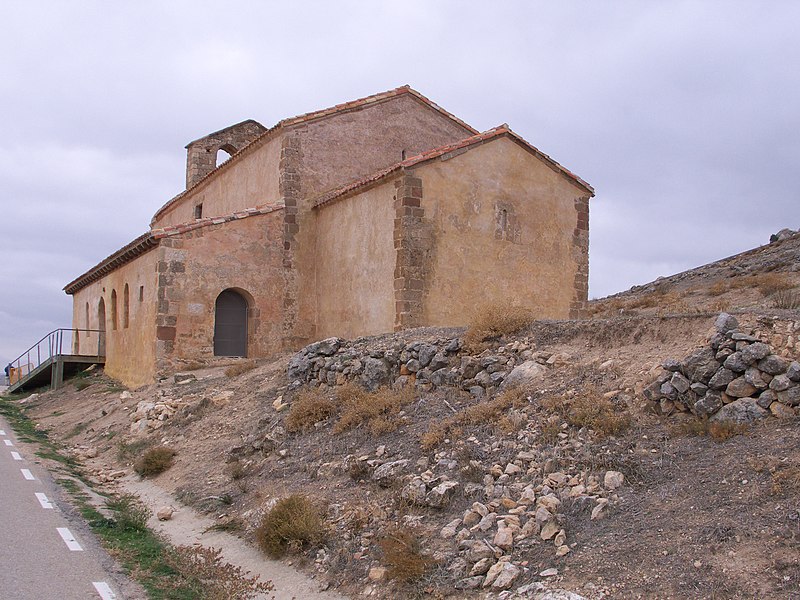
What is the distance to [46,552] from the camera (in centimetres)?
840

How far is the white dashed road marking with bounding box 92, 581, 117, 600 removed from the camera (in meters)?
7.14

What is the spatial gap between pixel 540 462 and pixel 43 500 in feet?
25.5

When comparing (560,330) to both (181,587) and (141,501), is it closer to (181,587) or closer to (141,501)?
(181,587)

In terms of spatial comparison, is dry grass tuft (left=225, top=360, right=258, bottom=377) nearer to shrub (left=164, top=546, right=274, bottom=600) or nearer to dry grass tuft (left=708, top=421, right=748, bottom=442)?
shrub (left=164, top=546, right=274, bottom=600)

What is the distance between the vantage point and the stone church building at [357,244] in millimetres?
16656

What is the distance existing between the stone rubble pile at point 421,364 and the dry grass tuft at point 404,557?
324 cm

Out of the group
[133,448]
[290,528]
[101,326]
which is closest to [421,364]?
[290,528]

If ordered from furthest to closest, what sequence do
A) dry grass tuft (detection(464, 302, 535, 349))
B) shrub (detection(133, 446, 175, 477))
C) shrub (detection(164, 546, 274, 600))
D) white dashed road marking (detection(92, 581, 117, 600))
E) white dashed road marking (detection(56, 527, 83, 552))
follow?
shrub (detection(133, 446, 175, 477)) < dry grass tuft (detection(464, 302, 535, 349)) < white dashed road marking (detection(56, 527, 83, 552)) < shrub (detection(164, 546, 274, 600)) < white dashed road marking (detection(92, 581, 117, 600))

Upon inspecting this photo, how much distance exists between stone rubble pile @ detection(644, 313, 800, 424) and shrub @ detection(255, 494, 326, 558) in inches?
161

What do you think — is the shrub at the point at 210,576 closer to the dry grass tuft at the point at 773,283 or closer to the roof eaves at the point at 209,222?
the roof eaves at the point at 209,222

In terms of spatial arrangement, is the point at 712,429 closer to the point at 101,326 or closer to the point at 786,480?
the point at 786,480

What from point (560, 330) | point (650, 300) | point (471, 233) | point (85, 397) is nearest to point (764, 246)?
point (650, 300)

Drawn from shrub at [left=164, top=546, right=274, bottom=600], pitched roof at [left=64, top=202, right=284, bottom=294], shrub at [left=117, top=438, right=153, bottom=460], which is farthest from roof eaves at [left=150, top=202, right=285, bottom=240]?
shrub at [left=164, top=546, right=274, bottom=600]

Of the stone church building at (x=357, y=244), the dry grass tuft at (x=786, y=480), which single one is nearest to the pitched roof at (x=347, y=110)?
the stone church building at (x=357, y=244)
